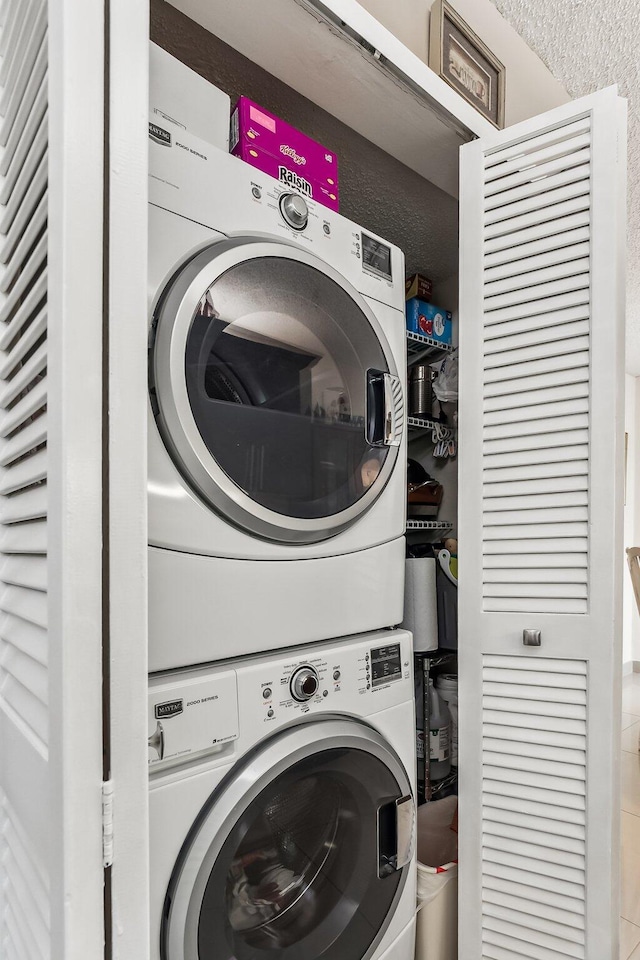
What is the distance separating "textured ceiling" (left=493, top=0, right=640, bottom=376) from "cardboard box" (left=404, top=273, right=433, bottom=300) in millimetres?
723

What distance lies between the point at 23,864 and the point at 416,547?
1.49 meters

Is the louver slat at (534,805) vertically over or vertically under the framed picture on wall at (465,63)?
under

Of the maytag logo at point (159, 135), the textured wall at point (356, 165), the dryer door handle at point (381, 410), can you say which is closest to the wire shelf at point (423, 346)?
the textured wall at point (356, 165)

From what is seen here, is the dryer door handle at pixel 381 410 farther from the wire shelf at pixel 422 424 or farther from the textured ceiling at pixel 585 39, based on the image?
the textured ceiling at pixel 585 39

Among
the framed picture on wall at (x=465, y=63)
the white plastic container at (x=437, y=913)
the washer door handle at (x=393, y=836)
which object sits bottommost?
the white plastic container at (x=437, y=913)

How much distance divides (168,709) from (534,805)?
0.88 metres

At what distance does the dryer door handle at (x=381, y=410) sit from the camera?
3.99 ft

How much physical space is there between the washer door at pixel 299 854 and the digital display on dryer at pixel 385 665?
0.33 ft

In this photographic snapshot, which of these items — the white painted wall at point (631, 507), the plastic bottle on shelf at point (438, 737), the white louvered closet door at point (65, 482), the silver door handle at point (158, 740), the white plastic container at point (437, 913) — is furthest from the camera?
the white painted wall at point (631, 507)

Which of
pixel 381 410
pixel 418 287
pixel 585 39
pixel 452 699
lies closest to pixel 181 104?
pixel 381 410

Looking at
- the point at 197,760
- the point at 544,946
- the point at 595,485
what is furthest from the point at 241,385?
the point at 544,946

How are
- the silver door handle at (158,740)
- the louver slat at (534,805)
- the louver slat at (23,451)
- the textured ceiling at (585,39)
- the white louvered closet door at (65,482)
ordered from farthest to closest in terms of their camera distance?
the textured ceiling at (585,39), the louver slat at (534,805), the silver door handle at (158,740), the louver slat at (23,451), the white louvered closet door at (65,482)

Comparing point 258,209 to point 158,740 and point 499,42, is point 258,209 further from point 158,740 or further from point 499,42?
point 499,42

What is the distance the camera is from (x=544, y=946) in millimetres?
1230
